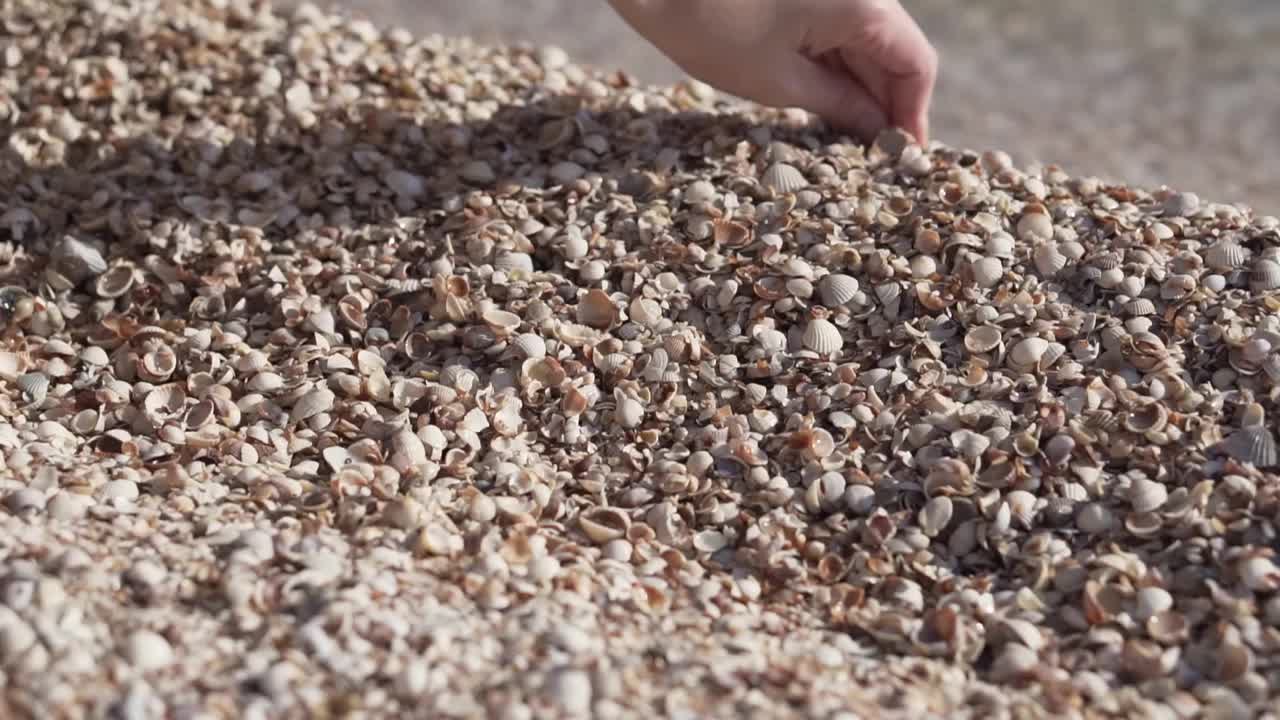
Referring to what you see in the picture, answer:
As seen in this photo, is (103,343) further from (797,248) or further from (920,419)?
(920,419)

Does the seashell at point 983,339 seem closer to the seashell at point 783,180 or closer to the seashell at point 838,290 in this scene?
the seashell at point 838,290

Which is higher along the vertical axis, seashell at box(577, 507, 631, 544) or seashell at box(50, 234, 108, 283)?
seashell at box(50, 234, 108, 283)

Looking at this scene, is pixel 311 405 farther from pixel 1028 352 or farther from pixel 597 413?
pixel 1028 352

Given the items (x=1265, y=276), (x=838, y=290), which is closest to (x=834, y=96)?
(x=838, y=290)

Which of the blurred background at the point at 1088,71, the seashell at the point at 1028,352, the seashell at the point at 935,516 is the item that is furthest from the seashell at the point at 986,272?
the blurred background at the point at 1088,71

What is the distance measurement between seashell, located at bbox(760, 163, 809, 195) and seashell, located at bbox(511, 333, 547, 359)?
1.56 feet

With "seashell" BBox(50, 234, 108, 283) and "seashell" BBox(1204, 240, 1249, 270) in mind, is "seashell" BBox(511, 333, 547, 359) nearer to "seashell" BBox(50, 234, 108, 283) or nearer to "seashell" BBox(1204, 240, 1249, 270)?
"seashell" BBox(50, 234, 108, 283)

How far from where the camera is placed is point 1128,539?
1.45 metres

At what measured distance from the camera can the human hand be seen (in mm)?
2035

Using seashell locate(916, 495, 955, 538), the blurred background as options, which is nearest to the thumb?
seashell locate(916, 495, 955, 538)

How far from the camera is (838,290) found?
176 centimetres

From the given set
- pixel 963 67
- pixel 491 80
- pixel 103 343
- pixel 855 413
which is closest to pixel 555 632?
pixel 855 413

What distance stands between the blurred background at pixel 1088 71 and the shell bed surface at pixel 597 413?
1.99 m

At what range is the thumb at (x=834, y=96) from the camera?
82.7 inches
